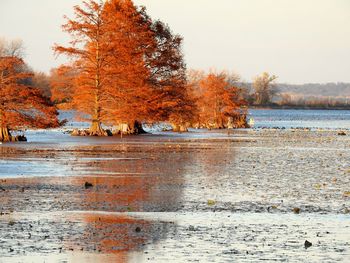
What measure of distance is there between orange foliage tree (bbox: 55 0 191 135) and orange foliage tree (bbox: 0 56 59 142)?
12.4 metres

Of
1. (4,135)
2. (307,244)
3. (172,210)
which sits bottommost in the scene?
(307,244)

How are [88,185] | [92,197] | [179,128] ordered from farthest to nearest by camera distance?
[179,128] < [88,185] < [92,197]

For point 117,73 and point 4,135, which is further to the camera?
point 117,73

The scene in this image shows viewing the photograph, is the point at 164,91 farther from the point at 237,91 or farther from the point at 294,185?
the point at 294,185

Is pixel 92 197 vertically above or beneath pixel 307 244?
above

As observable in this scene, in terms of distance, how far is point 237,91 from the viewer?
98.6 metres

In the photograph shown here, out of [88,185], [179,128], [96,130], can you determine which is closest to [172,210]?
[88,185]

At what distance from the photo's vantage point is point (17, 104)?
55.6 meters

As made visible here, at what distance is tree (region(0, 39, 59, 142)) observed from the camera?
181 ft

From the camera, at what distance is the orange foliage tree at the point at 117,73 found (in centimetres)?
6988

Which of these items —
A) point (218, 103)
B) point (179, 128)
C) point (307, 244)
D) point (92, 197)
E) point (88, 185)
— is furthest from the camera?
point (218, 103)

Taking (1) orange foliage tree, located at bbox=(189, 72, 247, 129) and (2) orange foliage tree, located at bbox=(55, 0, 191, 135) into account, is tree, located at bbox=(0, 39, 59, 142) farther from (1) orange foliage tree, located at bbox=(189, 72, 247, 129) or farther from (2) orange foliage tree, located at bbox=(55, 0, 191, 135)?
(1) orange foliage tree, located at bbox=(189, 72, 247, 129)

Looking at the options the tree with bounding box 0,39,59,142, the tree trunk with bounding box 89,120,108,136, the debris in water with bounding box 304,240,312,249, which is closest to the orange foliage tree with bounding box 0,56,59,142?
the tree with bounding box 0,39,59,142

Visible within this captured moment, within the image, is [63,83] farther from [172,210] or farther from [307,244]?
[307,244]
